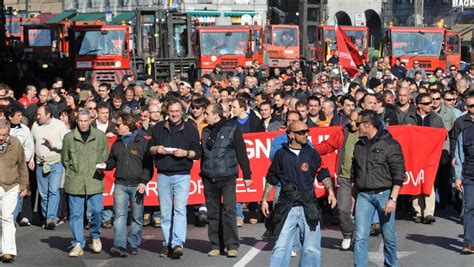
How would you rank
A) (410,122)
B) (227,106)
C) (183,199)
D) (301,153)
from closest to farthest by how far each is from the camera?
(301,153) → (183,199) → (227,106) → (410,122)

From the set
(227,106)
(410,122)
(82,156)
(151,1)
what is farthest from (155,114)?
(151,1)

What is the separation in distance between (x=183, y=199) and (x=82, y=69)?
3130 centimetres

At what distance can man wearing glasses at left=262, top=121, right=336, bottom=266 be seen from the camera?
36.4 ft

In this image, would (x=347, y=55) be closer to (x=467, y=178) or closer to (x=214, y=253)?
(x=467, y=178)

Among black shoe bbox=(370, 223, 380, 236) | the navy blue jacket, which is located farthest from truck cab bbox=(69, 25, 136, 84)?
the navy blue jacket

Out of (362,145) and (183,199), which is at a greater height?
(362,145)

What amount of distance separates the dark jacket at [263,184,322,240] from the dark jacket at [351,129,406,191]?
85cm

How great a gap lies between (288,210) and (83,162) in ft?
12.2

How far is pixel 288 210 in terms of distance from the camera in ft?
36.5

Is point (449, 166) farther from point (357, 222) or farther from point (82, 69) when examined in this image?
point (82, 69)

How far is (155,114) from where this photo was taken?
16.3m

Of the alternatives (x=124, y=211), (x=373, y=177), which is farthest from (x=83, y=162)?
(x=373, y=177)

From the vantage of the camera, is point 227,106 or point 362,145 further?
point 227,106

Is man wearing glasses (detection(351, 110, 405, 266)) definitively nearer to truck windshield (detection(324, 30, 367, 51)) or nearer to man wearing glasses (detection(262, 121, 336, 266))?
man wearing glasses (detection(262, 121, 336, 266))
